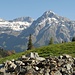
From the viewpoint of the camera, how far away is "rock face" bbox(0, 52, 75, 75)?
3155 cm

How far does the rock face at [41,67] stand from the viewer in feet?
104

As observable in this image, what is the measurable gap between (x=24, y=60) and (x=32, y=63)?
1.76m

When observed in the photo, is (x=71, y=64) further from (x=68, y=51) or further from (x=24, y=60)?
(x=68, y=51)

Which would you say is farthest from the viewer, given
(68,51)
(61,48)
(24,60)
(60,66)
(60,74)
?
(61,48)

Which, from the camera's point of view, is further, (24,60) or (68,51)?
(68,51)

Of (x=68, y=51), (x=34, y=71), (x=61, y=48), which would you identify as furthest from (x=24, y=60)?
(x=61, y=48)

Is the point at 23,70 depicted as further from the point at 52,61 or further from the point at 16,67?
the point at 52,61

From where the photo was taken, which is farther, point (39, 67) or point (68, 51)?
point (68, 51)

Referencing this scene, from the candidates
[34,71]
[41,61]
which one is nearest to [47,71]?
[34,71]

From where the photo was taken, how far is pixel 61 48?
2454 inches

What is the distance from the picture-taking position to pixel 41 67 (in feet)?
110

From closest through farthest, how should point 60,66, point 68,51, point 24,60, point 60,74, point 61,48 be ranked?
point 60,74
point 60,66
point 24,60
point 68,51
point 61,48

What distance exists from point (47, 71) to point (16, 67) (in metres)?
3.78

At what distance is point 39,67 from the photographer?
33594 millimetres
